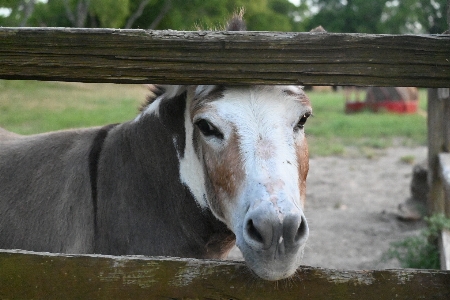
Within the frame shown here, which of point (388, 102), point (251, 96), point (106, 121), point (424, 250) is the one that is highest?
point (251, 96)

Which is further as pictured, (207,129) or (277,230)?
(207,129)

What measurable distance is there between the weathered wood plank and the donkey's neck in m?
0.69

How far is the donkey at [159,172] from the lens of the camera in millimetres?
2088

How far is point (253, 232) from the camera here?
71.0 inches

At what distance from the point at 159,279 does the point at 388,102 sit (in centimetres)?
1847

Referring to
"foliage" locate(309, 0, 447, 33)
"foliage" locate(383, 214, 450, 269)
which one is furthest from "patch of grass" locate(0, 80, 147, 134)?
"foliage" locate(309, 0, 447, 33)

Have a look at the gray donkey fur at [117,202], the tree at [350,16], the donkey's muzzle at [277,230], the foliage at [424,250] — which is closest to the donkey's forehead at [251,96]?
the gray donkey fur at [117,202]

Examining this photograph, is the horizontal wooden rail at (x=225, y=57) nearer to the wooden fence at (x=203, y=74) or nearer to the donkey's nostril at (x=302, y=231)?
the wooden fence at (x=203, y=74)

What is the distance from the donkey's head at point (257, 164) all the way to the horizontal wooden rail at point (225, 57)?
31 centimetres

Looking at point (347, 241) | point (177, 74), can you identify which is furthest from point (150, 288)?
point (347, 241)

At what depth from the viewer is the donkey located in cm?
209

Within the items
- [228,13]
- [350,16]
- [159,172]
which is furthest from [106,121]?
[350,16]

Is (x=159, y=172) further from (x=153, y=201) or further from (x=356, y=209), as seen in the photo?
(x=356, y=209)

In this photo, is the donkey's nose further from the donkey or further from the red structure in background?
the red structure in background
